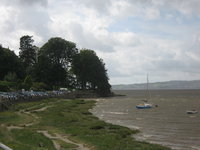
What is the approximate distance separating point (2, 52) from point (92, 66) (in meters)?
46.2

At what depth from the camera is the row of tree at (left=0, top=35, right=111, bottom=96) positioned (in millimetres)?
133750

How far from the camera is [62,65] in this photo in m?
143

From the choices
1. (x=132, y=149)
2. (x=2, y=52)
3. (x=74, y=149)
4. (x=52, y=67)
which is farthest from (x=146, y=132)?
(x=52, y=67)

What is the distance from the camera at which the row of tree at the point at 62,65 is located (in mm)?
133750

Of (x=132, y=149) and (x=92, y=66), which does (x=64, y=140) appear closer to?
(x=132, y=149)

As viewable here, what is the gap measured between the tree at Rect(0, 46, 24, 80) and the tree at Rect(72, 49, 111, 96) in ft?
112

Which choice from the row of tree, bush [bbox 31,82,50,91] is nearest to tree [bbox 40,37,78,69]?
the row of tree

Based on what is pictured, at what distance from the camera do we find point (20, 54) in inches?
5704

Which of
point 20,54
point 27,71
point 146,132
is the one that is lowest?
point 146,132

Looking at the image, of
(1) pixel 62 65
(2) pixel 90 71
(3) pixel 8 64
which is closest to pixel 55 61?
(1) pixel 62 65

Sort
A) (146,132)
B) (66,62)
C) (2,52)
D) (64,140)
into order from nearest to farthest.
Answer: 1. (64,140)
2. (146,132)
3. (2,52)
4. (66,62)

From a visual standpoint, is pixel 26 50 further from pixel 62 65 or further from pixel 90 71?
pixel 90 71

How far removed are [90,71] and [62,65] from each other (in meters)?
13.8

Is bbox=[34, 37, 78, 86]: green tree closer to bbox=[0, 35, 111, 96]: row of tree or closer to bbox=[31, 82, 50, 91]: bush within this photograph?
bbox=[0, 35, 111, 96]: row of tree
